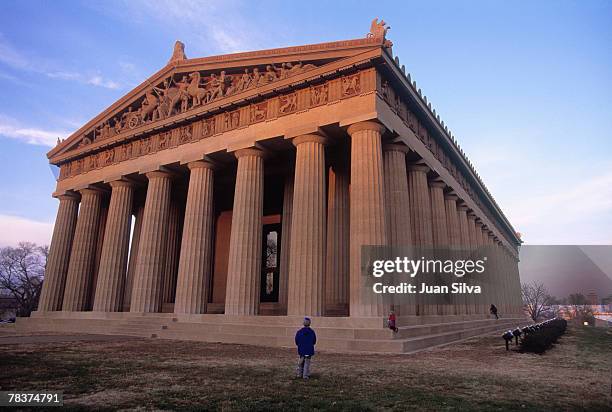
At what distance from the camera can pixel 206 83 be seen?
2841cm

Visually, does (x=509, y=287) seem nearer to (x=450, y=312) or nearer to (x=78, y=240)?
(x=450, y=312)

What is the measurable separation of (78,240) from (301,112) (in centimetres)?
2247

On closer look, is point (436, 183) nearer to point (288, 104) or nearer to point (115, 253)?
point (288, 104)

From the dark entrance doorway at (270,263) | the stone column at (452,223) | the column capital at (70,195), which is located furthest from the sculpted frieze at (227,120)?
the stone column at (452,223)

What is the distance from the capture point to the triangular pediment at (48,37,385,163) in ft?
74.4

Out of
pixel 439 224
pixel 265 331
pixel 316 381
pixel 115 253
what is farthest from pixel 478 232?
A: pixel 316 381

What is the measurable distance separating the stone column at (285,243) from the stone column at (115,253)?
1231 centimetres

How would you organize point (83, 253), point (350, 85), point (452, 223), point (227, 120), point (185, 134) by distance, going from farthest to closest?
point (83, 253) < point (452, 223) < point (185, 134) < point (227, 120) < point (350, 85)

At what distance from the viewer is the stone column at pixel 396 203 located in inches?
899

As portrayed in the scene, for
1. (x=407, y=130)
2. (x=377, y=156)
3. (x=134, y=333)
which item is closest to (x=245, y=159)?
(x=377, y=156)

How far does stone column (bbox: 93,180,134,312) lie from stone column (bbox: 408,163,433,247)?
21106 millimetres

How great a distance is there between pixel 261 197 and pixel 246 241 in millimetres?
2867

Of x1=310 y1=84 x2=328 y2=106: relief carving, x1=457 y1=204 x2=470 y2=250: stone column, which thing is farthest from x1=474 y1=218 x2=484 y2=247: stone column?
x1=310 y1=84 x2=328 y2=106: relief carving

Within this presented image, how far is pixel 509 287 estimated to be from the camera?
54.3 m
